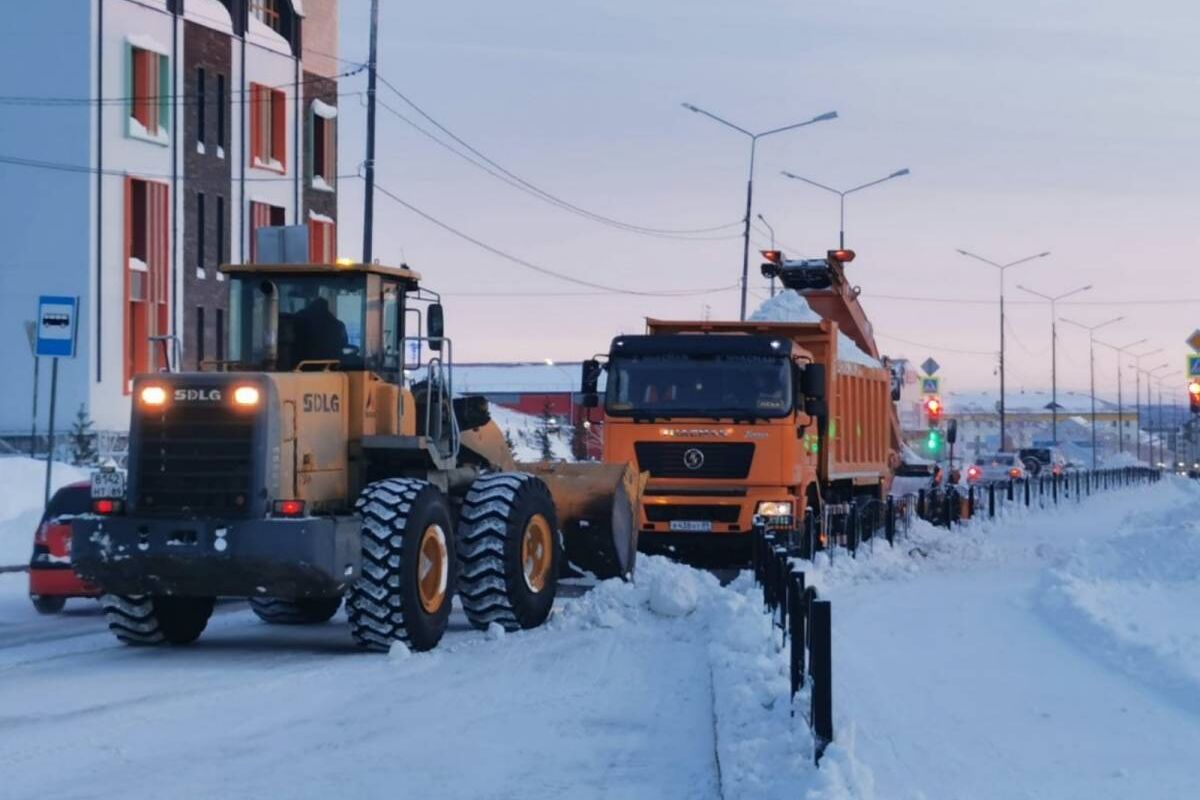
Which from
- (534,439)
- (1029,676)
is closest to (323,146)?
(534,439)

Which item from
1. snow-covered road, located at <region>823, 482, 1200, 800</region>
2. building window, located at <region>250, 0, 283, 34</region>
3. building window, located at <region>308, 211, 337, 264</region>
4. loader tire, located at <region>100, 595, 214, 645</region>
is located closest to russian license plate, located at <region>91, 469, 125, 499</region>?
loader tire, located at <region>100, 595, 214, 645</region>

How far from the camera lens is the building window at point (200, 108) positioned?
167ft

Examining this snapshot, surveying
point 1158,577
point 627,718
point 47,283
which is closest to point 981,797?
point 627,718

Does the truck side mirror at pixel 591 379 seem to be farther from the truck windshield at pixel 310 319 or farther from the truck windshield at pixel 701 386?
the truck windshield at pixel 310 319

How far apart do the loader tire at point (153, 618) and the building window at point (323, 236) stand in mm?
39749

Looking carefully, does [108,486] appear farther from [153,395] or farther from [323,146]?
[323,146]

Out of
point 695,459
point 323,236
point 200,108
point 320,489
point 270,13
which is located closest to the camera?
point 320,489

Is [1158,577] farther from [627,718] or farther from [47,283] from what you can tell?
[47,283]

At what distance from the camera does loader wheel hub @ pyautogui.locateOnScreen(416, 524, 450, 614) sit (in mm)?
15828

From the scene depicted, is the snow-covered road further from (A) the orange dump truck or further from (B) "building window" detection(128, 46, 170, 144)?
(B) "building window" detection(128, 46, 170, 144)

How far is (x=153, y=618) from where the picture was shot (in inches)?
636

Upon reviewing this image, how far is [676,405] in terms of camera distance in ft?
81.6

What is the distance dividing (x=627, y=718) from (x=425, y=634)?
3707 millimetres

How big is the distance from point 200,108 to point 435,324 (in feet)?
120
